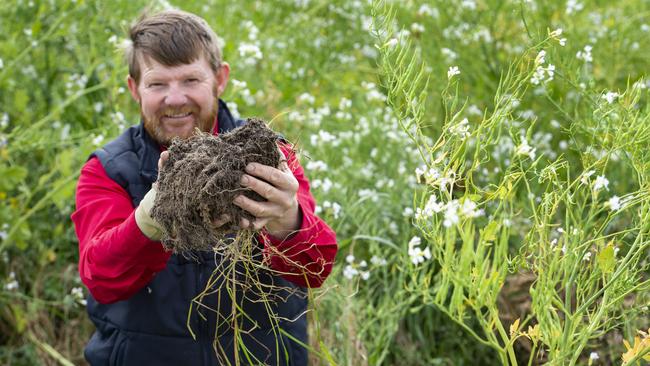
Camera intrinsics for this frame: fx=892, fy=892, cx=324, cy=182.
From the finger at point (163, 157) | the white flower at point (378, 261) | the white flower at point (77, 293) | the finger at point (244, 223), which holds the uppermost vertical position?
the finger at point (163, 157)

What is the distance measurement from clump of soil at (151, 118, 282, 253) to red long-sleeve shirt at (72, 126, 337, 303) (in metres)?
0.13

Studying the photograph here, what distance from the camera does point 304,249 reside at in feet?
6.87

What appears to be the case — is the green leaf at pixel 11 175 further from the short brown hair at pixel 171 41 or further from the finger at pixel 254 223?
the finger at pixel 254 223

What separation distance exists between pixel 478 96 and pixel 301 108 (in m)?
0.94

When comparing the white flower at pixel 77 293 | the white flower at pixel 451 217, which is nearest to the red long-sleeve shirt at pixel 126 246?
the white flower at pixel 451 217

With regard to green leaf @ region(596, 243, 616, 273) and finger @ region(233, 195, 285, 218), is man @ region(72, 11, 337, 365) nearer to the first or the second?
finger @ region(233, 195, 285, 218)

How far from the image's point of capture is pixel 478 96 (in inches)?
161

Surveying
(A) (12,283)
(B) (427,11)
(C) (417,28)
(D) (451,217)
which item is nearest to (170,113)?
(D) (451,217)

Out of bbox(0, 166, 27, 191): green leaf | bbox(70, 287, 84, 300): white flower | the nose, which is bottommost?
bbox(70, 287, 84, 300): white flower

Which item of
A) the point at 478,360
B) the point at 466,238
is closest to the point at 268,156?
the point at 466,238

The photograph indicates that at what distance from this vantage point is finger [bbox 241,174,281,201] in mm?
1871

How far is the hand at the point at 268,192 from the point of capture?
1875mm

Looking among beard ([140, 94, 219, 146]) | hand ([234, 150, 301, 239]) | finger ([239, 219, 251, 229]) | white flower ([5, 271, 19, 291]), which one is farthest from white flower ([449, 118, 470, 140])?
white flower ([5, 271, 19, 291])

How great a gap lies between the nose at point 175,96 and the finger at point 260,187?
521mm
